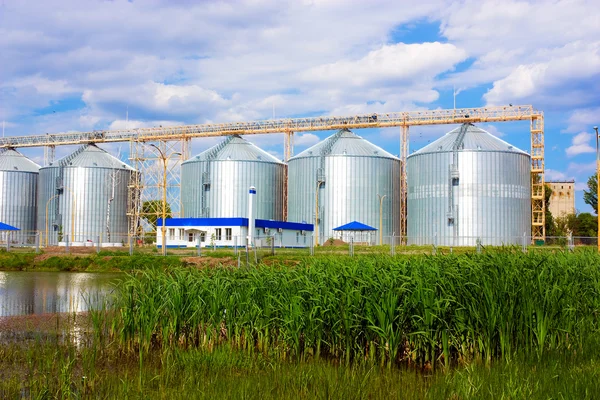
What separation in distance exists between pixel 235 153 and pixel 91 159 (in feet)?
72.0

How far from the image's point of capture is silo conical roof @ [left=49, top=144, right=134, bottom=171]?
83062 mm

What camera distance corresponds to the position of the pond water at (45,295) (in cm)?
1856

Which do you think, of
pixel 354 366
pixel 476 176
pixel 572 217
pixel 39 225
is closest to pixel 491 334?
pixel 354 366

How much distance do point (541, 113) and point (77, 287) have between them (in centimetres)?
5771

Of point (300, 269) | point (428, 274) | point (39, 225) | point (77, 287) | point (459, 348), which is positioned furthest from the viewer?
point (39, 225)

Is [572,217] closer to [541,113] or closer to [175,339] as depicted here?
[541,113]

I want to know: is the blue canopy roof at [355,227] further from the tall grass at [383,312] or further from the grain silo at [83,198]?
the tall grass at [383,312]

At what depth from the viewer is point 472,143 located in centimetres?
6650

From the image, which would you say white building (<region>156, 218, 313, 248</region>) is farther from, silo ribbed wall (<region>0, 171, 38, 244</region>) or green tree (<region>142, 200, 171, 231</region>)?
silo ribbed wall (<region>0, 171, 38, 244</region>)

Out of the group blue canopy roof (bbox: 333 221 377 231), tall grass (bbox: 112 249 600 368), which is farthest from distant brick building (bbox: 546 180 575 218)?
tall grass (bbox: 112 249 600 368)

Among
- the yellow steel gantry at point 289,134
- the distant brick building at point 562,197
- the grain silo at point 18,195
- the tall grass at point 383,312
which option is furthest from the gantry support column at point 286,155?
the distant brick building at point 562,197

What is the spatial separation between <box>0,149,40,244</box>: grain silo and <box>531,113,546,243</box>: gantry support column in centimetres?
6570

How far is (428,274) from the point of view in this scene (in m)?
11.4

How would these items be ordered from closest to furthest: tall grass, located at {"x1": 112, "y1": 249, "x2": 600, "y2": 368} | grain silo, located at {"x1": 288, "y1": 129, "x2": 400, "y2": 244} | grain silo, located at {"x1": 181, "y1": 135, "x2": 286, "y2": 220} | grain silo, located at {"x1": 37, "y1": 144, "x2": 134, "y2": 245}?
1. tall grass, located at {"x1": 112, "y1": 249, "x2": 600, "y2": 368}
2. grain silo, located at {"x1": 288, "y1": 129, "x2": 400, "y2": 244}
3. grain silo, located at {"x1": 181, "y1": 135, "x2": 286, "y2": 220}
4. grain silo, located at {"x1": 37, "y1": 144, "x2": 134, "y2": 245}
